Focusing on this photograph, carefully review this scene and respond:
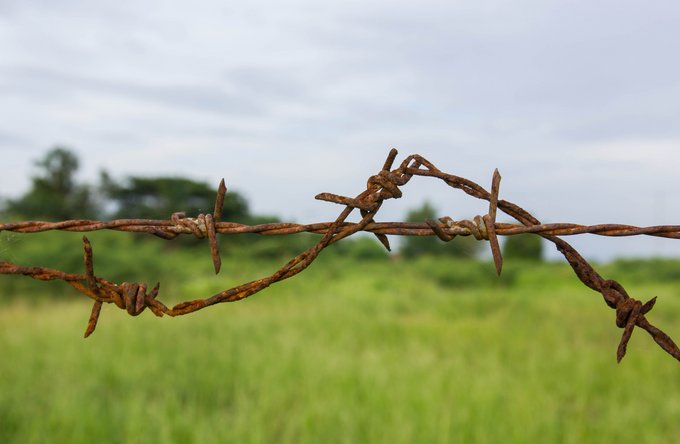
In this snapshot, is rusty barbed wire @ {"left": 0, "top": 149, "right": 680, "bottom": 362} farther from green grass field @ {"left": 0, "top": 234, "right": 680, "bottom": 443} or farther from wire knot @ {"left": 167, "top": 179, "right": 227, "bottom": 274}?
green grass field @ {"left": 0, "top": 234, "right": 680, "bottom": 443}

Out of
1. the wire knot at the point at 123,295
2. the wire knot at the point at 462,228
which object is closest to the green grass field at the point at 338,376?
the wire knot at the point at 123,295

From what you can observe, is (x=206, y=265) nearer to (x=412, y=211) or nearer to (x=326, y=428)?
(x=412, y=211)

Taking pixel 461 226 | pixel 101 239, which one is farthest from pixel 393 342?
pixel 101 239

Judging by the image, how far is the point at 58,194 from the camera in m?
14.7

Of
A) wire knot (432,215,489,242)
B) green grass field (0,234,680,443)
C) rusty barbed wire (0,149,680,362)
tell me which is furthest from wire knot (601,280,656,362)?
green grass field (0,234,680,443)

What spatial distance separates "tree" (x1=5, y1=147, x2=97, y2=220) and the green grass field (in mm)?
6162

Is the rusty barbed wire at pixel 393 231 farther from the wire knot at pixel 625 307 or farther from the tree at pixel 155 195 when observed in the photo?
the tree at pixel 155 195

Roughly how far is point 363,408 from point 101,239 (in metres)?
9.78

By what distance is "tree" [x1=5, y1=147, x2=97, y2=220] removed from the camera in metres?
13.8

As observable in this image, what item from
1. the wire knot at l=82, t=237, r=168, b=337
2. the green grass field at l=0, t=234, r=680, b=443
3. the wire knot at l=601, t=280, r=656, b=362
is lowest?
the green grass field at l=0, t=234, r=680, b=443

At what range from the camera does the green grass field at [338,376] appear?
132 inches

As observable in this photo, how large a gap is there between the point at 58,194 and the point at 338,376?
12.3m

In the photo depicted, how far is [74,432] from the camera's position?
3.16 meters

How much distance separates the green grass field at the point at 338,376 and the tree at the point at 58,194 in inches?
243
